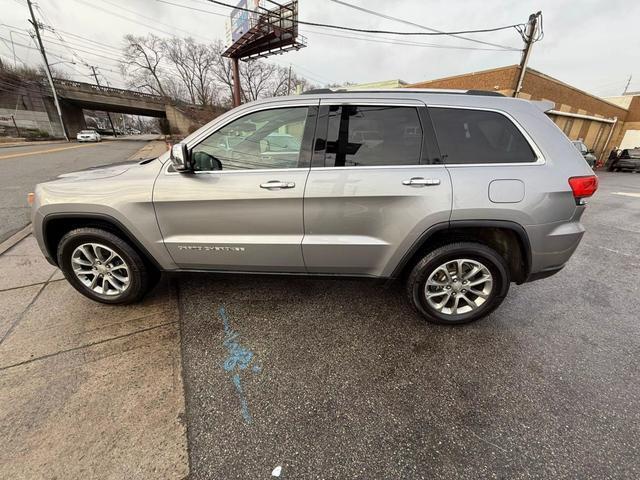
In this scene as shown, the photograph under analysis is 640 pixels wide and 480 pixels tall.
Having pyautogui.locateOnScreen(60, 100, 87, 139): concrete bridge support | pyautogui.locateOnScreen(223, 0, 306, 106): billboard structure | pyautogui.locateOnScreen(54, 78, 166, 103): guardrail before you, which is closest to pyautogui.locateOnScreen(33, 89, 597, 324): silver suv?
pyautogui.locateOnScreen(223, 0, 306, 106): billboard structure

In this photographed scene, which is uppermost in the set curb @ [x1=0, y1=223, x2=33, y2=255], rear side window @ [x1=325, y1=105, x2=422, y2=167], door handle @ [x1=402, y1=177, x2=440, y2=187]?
rear side window @ [x1=325, y1=105, x2=422, y2=167]

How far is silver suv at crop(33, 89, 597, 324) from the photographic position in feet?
7.21

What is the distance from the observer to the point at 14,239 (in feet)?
14.1

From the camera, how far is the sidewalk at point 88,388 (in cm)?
153

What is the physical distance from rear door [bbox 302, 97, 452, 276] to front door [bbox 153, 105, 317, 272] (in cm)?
15

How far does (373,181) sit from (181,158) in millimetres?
1472

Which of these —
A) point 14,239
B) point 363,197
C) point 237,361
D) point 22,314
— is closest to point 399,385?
point 237,361

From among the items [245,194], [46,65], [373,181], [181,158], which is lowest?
[245,194]

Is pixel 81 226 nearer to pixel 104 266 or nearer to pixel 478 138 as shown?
pixel 104 266

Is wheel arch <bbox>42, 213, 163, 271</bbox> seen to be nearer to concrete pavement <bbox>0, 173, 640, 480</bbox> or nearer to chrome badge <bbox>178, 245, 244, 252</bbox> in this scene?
chrome badge <bbox>178, 245, 244, 252</bbox>

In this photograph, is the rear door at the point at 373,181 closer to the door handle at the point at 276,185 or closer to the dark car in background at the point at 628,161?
A: the door handle at the point at 276,185

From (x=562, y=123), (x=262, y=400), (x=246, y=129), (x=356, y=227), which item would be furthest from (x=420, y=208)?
(x=562, y=123)

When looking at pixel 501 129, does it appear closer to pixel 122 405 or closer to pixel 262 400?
pixel 262 400

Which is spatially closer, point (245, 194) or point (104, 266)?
point (245, 194)
